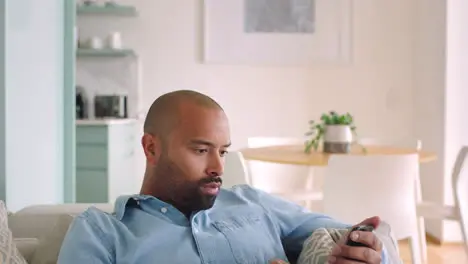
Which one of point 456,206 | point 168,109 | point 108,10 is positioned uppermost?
point 108,10

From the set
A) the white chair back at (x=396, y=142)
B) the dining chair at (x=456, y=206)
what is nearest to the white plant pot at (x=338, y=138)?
the dining chair at (x=456, y=206)

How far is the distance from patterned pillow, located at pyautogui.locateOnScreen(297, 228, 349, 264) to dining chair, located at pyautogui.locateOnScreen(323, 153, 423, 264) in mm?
1082

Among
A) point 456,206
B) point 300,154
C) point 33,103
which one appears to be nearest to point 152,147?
point 33,103

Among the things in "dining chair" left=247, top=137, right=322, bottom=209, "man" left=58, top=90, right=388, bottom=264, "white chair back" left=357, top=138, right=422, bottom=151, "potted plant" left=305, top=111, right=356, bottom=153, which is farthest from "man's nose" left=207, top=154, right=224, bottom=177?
"white chair back" left=357, top=138, right=422, bottom=151

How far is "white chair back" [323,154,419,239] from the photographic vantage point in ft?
8.11

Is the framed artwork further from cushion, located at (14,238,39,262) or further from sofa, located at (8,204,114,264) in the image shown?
cushion, located at (14,238,39,262)

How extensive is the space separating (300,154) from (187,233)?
1.92m

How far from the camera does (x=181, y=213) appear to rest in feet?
4.33

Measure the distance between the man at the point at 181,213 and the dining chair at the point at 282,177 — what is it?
6.79 feet

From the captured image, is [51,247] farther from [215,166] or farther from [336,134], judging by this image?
[336,134]

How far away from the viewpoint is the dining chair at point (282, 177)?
11.4ft

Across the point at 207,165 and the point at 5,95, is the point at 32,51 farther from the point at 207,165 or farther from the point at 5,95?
the point at 207,165

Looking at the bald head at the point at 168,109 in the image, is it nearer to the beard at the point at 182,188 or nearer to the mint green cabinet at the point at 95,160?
the beard at the point at 182,188

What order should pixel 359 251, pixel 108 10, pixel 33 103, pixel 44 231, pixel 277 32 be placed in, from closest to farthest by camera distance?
pixel 359 251 → pixel 44 231 → pixel 33 103 → pixel 108 10 → pixel 277 32
